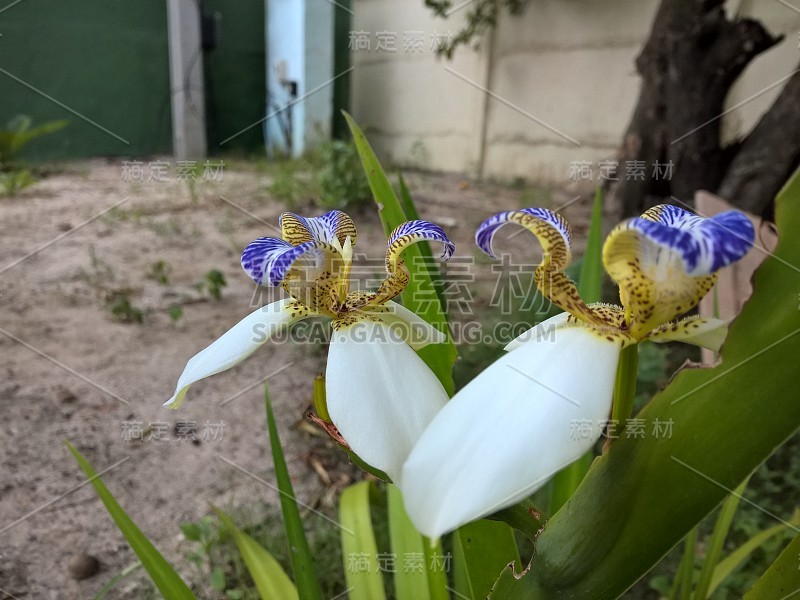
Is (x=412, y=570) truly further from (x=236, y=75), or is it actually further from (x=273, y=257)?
(x=236, y=75)

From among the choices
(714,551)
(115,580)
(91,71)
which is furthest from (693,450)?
(91,71)

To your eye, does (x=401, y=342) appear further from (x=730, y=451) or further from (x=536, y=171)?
(x=536, y=171)

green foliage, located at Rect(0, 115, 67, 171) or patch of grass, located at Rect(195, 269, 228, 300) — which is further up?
green foliage, located at Rect(0, 115, 67, 171)

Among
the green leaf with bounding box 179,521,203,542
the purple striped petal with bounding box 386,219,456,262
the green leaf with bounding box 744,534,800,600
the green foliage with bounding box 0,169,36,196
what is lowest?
the green leaf with bounding box 179,521,203,542

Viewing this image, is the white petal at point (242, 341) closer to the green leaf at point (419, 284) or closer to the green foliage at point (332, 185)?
the green leaf at point (419, 284)

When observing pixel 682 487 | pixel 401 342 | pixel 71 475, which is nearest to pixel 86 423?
pixel 71 475

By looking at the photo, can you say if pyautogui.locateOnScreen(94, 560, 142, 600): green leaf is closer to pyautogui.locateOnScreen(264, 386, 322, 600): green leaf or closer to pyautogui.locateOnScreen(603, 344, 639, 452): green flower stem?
pyautogui.locateOnScreen(264, 386, 322, 600): green leaf

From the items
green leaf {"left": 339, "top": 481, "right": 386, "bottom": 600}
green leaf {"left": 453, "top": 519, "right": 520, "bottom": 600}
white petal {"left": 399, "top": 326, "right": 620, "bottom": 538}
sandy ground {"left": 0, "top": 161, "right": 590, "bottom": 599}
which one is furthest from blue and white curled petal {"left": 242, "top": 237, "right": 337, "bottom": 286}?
sandy ground {"left": 0, "top": 161, "right": 590, "bottom": 599}
